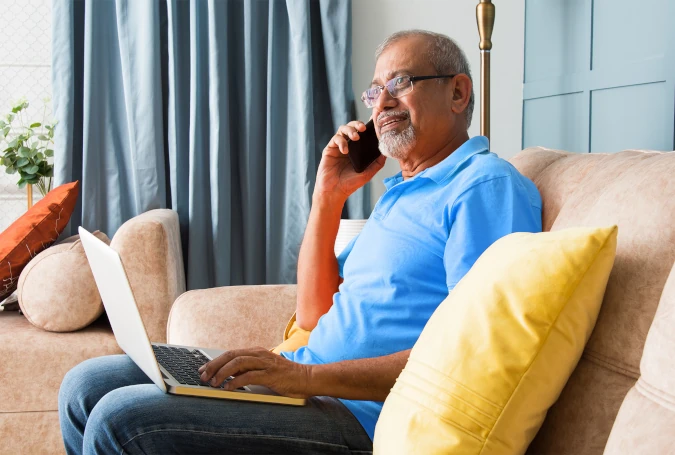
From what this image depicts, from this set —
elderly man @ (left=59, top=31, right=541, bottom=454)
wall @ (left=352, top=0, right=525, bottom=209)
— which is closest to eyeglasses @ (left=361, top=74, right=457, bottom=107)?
elderly man @ (left=59, top=31, right=541, bottom=454)

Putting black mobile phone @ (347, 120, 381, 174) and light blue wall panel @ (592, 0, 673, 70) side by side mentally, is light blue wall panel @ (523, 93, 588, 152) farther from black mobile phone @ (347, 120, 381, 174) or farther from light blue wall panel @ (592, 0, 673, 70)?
black mobile phone @ (347, 120, 381, 174)

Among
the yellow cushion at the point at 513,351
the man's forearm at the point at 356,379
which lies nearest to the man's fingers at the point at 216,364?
the man's forearm at the point at 356,379

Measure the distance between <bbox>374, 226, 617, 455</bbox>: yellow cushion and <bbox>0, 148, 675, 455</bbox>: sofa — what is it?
4cm

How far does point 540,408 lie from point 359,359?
0.39 metres

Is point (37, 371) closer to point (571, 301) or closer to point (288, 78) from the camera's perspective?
point (288, 78)

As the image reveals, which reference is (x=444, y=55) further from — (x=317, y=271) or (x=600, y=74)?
(x=600, y=74)

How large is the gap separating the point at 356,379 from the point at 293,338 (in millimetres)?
464

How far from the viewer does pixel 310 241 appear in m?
1.76

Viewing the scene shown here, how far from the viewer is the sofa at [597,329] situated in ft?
2.56

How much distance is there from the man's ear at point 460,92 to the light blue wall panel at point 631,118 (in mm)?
656

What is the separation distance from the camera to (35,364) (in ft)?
7.02

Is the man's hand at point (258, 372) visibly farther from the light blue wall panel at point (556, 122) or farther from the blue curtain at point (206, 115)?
the blue curtain at point (206, 115)

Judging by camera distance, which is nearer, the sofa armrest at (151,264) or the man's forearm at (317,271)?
the man's forearm at (317,271)


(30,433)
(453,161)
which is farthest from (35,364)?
(453,161)
